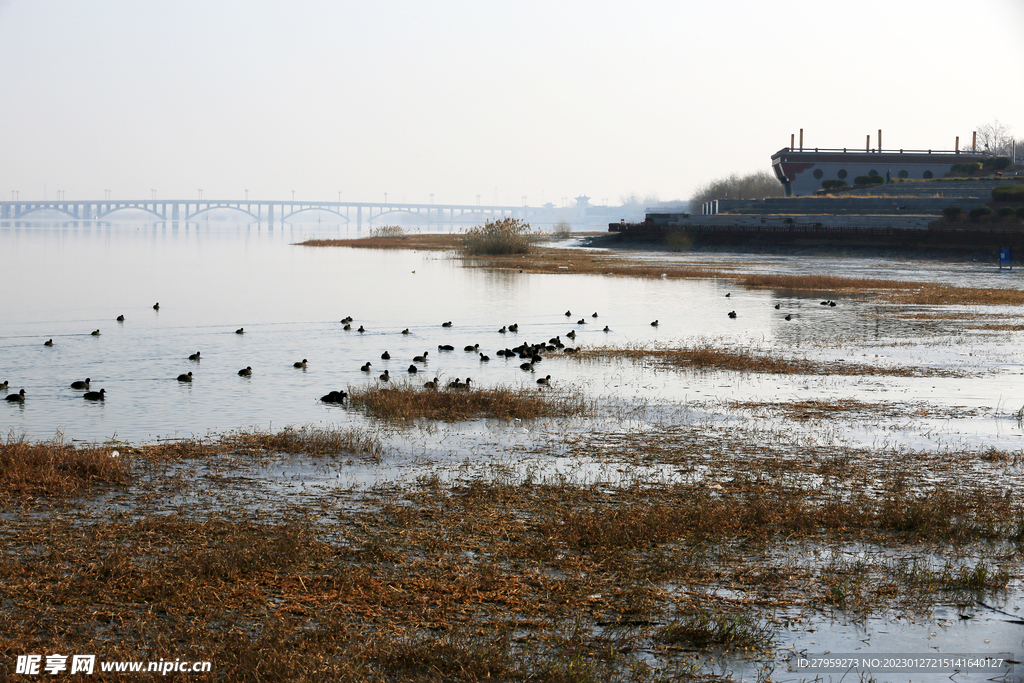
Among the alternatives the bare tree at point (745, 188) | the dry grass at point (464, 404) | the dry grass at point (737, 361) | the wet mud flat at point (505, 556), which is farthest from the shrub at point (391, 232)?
the wet mud flat at point (505, 556)

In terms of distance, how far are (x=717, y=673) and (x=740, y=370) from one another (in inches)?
580

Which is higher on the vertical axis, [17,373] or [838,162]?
[838,162]

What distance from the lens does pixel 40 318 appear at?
1228 inches

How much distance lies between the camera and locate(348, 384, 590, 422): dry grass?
1545 centimetres

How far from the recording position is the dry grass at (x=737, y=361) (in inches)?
797

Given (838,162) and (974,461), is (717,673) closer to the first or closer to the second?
(974,461)

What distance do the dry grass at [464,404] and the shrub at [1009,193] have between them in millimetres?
74846

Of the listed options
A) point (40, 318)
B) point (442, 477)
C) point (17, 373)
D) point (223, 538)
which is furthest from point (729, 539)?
point (40, 318)

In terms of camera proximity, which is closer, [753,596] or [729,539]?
[753,596]

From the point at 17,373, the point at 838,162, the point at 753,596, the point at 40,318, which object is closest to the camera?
the point at 753,596

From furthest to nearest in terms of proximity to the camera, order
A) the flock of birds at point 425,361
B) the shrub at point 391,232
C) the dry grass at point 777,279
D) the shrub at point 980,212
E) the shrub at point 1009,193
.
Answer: the shrub at point 391,232 → the shrub at point 1009,193 → the shrub at point 980,212 → the dry grass at point 777,279 → the flock of birds at point 425,361

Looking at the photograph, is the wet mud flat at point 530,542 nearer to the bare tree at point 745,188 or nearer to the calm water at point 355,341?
the calm water at point 355,341

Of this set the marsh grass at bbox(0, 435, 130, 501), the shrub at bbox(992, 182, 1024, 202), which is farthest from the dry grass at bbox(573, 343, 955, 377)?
the shrub at bbox(992, 182, 1024, 202)

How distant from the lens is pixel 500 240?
76000 mm
